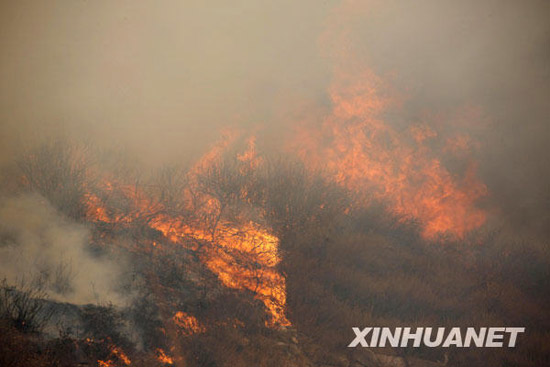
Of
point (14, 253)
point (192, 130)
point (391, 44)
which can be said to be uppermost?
point (391, 44)

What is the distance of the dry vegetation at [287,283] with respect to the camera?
5637 mm

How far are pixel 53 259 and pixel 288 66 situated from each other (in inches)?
473

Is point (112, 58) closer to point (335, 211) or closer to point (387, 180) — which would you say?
point (335, 211)

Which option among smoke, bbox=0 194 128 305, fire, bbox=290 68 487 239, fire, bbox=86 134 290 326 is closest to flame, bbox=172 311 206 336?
smoke, bbox=0 194 128 305

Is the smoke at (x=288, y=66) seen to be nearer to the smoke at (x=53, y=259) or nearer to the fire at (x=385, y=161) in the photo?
the fire at (x=385, y=161)

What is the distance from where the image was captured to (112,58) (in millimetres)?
14047

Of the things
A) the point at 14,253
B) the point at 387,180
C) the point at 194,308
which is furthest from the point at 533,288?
the point at 14,253

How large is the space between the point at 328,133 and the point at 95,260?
9477mm

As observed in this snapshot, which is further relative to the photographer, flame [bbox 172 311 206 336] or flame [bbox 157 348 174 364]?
flame [bbox 172 311 206 336]

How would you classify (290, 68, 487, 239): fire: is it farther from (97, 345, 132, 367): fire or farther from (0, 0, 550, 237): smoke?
(97, 345, 132, 367): fire

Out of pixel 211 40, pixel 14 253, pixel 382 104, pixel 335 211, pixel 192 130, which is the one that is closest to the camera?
pixel 14 253

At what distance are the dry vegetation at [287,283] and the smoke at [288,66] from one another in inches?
136

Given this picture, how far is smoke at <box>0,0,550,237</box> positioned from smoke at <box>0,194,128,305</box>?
5573mm

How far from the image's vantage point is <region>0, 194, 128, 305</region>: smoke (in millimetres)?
5957
